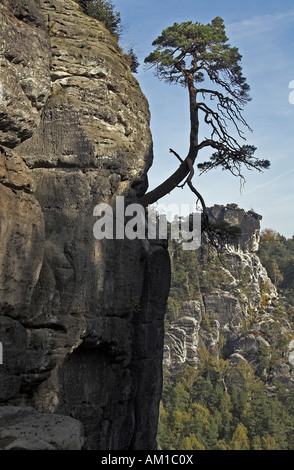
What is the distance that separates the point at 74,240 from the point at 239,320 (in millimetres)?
70122

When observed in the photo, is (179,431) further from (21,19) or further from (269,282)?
(21,19)

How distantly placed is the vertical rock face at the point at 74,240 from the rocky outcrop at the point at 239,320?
5717cm

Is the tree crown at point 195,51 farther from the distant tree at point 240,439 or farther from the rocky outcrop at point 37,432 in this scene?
the distant tree at point 240,439

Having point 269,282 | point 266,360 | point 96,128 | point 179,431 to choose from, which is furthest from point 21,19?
point 269,282

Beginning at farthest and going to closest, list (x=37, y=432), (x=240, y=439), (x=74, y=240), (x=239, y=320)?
(x=239, y=320) → (x=240, y=439) → (x=74, y=240) → (x=37, y=432)

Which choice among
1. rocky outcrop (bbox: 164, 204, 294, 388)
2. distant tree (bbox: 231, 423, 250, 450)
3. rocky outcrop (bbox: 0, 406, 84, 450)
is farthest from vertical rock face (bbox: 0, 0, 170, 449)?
rocky outcrop (bbox: 164, 204, 294, 388)

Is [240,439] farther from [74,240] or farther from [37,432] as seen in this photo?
[37,432]

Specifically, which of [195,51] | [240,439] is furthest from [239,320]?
[195,51]

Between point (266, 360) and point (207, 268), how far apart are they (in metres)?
17.6

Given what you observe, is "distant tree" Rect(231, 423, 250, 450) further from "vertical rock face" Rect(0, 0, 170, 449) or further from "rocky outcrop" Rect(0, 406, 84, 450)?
"rocky outcrop" Rect(0, 406, 84, 450)

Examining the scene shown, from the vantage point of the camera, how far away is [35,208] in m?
7.12

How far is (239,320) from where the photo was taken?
2965 inches

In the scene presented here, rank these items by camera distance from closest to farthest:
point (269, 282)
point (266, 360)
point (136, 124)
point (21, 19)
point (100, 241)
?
point (21, 19)
point (100, 241)
point (136, 124)
point (266, 360)
point (269, 282)

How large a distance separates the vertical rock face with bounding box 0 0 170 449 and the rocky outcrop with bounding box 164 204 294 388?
57170mm
